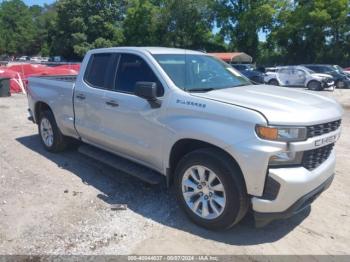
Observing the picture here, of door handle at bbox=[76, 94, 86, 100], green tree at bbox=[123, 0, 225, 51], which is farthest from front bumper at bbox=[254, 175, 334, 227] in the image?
green tree at bbox=[123, 0, 225, 51]

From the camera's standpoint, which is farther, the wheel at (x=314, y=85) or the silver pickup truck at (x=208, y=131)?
the wheel at (x=314, y=85)

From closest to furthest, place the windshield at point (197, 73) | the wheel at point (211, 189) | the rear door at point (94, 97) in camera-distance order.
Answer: the wheel at point (211, 189) → the windshield at point (197, 73) → the rear door at point (94, 97)

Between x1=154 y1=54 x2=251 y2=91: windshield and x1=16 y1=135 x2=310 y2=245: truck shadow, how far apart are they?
148 centimetres

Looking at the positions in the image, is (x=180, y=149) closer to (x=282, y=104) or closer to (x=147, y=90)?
(x=147, y=90)

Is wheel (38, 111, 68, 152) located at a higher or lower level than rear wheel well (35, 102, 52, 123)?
lower

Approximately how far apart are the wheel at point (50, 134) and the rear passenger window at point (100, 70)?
1379 mm

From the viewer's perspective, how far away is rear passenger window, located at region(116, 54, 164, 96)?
4.66m

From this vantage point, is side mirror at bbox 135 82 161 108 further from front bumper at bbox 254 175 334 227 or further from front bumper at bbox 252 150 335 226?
front bumper at bbox 254 175 334 227

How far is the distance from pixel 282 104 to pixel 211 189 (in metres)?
1.10

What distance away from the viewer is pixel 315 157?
12.4 feet

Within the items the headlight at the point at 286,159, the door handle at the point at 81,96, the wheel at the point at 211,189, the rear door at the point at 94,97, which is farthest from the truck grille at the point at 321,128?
the door handle at the point at 81,96

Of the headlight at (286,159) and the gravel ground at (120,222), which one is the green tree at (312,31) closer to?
the gravel ground at (120,222)

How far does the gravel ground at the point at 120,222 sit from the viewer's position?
3.77 m

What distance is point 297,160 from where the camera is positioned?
3570 millimetres
